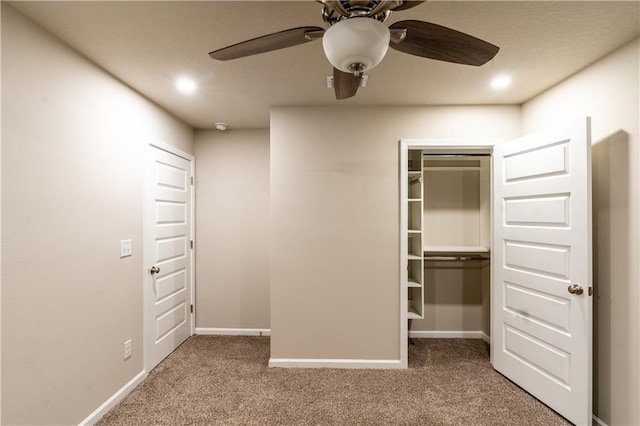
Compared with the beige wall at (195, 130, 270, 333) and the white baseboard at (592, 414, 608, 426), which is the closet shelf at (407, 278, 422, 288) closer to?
the white baseboard at (592, 414, 608, 426)

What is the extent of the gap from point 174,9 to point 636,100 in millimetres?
2679

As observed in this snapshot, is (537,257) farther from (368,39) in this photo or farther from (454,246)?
(368,39)

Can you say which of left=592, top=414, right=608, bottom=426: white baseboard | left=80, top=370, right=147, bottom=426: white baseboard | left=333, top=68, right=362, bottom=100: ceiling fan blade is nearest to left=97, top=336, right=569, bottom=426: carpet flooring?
left=80, top=370, right=147, bottom=426: white baseboard

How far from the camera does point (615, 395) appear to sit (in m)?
1.92

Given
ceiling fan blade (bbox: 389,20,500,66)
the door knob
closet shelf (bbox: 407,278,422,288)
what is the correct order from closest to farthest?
1. ceiling fan blade (bbox: 389,20,500,66)
2. the door knob
3. closet shelf (bbox: 407,278,422,288)

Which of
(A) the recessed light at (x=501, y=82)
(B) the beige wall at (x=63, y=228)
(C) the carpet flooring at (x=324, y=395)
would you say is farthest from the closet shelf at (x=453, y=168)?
(B) the beige wall at (x=63, y=228)

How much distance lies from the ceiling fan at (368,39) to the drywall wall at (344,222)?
4.84 ft

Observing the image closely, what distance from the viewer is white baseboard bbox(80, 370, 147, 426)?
202 cm

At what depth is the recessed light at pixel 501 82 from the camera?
2.26m

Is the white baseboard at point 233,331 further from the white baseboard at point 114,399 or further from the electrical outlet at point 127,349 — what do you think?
the electrical outlet at point 127,349

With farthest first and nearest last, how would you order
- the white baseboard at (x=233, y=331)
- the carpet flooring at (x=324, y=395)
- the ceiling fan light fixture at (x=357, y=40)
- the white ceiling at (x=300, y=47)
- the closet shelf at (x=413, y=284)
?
the white baseboard at (x=233, y=331)
the closet shelf at (x=413, y=284)
the carpet flooring at (x=324, y=395)
the white ceiling at (x=300, y=47)
the ceiling fan light fixture at (x=357, y=40)

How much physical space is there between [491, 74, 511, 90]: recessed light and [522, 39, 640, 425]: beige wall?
0.44 metres

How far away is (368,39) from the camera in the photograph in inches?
38.8

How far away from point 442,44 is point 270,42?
69 cm
